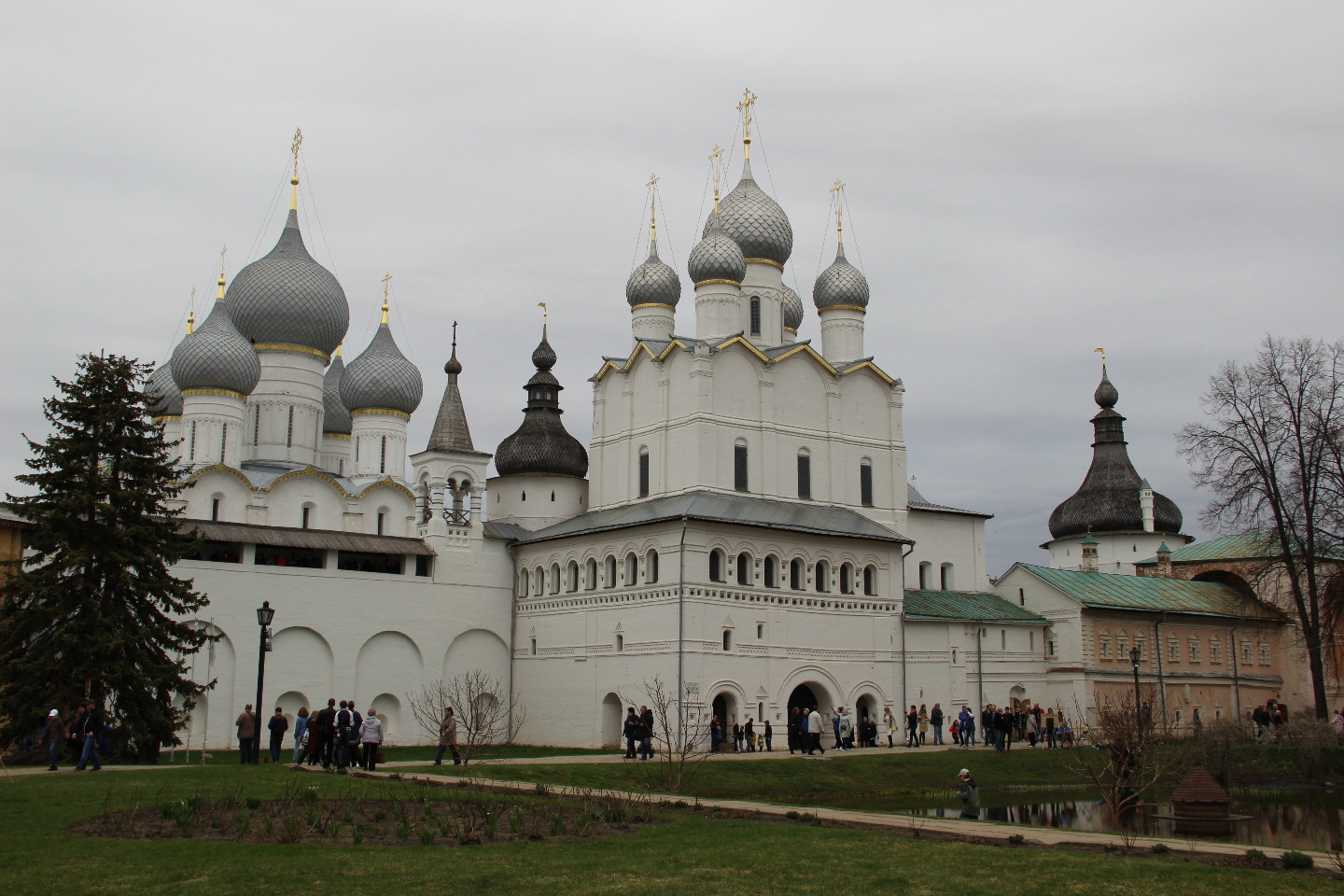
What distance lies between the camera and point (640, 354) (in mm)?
36031

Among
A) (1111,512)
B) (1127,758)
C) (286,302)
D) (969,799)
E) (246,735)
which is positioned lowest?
(969,799)

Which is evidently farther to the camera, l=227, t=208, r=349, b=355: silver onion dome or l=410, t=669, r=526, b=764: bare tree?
l=227, t=208, r=349, b=355: silver onion dome

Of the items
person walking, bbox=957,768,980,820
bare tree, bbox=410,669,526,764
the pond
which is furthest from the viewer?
bare tree, bbox=410,669,526,764

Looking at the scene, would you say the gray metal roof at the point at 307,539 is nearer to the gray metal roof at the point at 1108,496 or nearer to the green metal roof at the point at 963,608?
the green metal roof at the point at 963,608

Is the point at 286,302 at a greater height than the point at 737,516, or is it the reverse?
the point at 286,302

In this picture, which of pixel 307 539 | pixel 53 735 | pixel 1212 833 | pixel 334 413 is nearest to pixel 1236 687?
pixel 1212 833

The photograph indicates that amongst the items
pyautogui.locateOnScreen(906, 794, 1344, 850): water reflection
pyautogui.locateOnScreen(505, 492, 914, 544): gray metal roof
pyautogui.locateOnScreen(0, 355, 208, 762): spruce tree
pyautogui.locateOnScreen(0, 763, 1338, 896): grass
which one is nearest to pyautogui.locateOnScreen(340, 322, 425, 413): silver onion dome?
pyautogui.locateOnScreen(505, 492, 914, 544): gray metal roof

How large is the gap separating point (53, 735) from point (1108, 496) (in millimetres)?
44221

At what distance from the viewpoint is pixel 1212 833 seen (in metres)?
17.6

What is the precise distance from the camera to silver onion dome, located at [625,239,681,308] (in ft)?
123

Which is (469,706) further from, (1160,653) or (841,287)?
(1160,653)

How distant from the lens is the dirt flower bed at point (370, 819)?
12.5 meters

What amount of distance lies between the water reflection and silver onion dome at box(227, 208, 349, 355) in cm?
2523

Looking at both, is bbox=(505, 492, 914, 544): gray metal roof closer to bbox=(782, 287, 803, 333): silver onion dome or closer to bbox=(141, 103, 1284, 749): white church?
bbox=(141, 103, 1284, 749): white church
